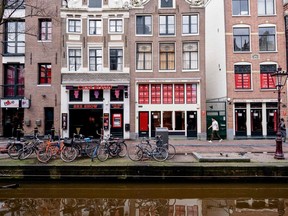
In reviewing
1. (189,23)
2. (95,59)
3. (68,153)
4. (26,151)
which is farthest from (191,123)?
(26,151)

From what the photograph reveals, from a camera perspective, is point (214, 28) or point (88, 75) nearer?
point (88, 75)

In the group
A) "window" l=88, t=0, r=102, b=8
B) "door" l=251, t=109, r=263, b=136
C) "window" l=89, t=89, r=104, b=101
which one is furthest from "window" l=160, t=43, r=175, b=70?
"door" l=251, t=109, r=263, b=136

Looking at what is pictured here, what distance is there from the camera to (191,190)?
9625mm

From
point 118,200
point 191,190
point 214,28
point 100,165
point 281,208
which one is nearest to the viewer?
point 281,208

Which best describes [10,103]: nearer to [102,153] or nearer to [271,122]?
[102,153]

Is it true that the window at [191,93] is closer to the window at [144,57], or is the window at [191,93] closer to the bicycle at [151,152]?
the window at [144,57]

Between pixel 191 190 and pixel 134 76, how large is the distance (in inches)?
597

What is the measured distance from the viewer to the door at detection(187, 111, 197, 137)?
23172 mm

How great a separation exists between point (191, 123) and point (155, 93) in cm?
412

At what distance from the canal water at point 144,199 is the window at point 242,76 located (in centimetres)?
1435

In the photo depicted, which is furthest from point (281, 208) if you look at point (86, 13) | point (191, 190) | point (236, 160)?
point (86, 13)

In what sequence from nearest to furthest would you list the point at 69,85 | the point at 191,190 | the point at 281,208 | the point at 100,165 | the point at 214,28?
the point at 281,208 → the point at 191,190 → the point at 100,165 → the point at 69,85 → the point at 214,28

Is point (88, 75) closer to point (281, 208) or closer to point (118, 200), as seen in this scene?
point (118, 200)

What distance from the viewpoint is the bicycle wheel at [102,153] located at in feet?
40.4
